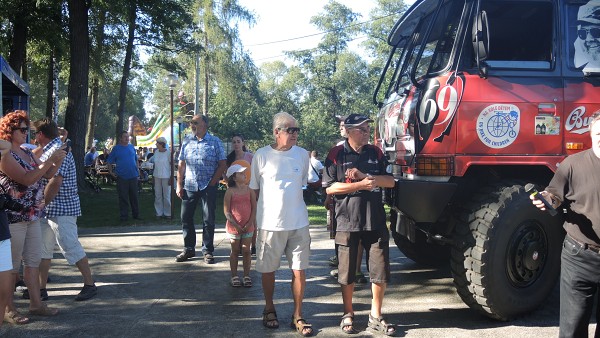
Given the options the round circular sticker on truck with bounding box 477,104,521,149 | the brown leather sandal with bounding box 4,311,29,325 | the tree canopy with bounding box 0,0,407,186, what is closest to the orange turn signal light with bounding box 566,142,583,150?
the round circular sticker on truck with bounding box 477,104,521,149

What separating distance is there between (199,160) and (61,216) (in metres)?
2.04

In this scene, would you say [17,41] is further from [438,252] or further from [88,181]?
[438,252]

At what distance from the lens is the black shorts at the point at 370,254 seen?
4.20m

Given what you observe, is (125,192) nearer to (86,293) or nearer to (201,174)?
(201,174)

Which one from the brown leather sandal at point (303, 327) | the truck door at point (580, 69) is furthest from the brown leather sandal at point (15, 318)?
the truck door at point (580, 69)

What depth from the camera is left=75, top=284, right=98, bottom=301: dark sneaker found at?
516 cm

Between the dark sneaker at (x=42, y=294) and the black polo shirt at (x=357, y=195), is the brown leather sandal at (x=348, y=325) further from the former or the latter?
the dark sneaker at (x=42, y=294)

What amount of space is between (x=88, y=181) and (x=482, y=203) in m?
15.3

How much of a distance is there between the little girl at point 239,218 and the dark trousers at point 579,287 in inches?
129

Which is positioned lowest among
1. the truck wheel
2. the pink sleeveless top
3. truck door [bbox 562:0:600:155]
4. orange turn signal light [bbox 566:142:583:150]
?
the truck wheel

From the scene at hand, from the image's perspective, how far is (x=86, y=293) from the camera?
5211 millimetres

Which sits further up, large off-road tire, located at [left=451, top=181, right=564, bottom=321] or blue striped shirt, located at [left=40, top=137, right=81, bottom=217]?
blue striped shirt, located at [left=40, top=137, right=81, bottom=217]

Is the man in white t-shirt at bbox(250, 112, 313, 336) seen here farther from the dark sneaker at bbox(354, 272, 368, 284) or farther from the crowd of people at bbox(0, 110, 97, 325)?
the crowd of people at bbox(0, 110, 97, 325)

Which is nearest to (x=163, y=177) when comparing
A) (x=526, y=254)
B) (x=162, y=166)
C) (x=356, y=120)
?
(x=162, y=166)
